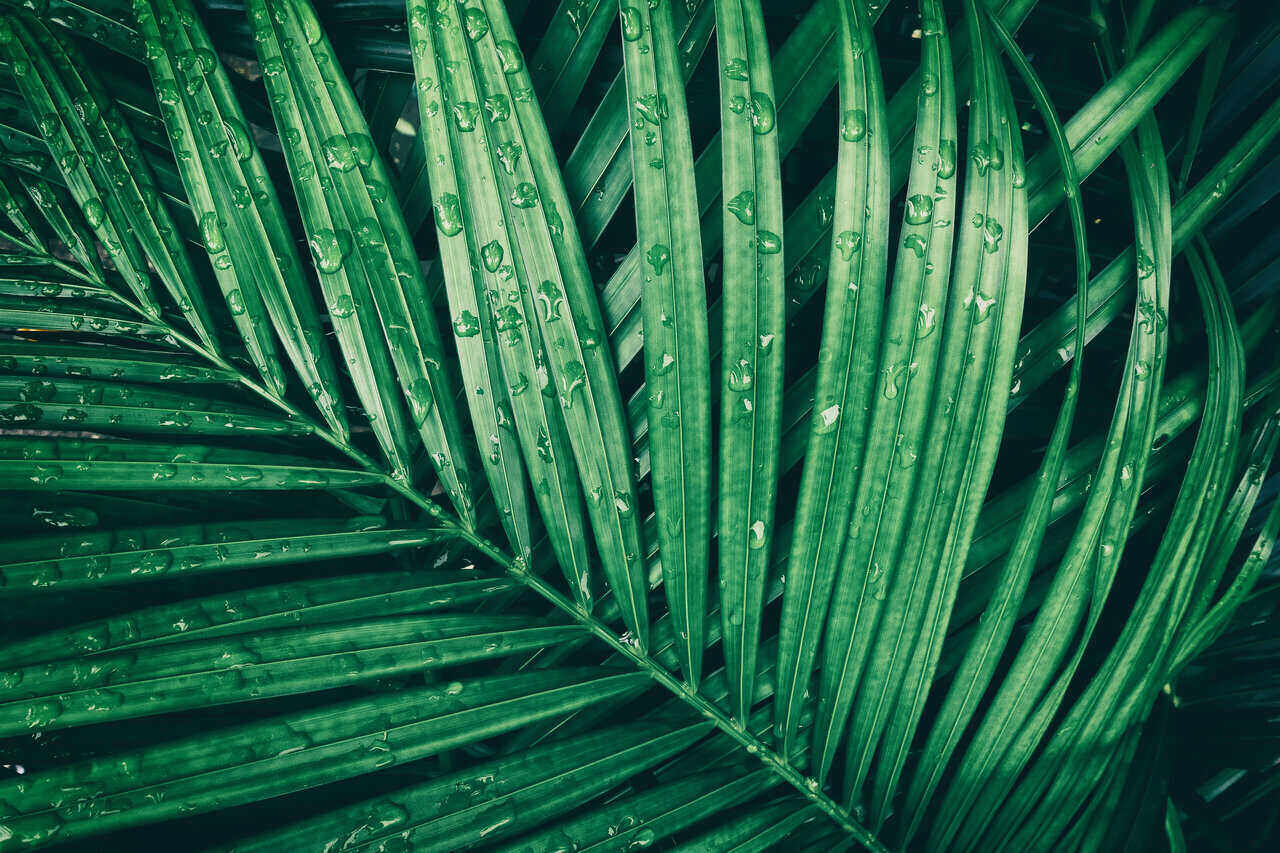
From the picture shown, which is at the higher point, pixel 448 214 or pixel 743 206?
pixel 448 214

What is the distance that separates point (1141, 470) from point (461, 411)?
0.77 metres

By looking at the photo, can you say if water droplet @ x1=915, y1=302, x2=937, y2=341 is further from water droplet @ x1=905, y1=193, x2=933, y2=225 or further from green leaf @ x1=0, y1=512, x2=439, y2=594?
green leaf @ x1=0, y1=512, x2=439, y2=594

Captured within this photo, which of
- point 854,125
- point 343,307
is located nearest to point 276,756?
point 343,307

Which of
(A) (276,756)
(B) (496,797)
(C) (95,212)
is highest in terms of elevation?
(C) (95,212)

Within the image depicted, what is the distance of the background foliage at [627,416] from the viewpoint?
2.18 feet

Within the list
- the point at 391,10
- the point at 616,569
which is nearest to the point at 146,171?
the point at 391,10

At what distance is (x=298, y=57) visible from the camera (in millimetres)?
719

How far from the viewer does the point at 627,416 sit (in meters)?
0.81

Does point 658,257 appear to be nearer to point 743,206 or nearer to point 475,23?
point 743,206

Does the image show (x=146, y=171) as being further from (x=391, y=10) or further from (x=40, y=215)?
(x=391, y=10)

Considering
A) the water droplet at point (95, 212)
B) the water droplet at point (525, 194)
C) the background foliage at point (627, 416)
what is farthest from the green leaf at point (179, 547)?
the water droplet at point (525, 194)

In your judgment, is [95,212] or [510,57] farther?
[95,212]

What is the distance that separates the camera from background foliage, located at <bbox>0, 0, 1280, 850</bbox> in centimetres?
67

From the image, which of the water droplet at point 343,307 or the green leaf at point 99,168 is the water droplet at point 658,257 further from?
the green leaf at point 99,168
